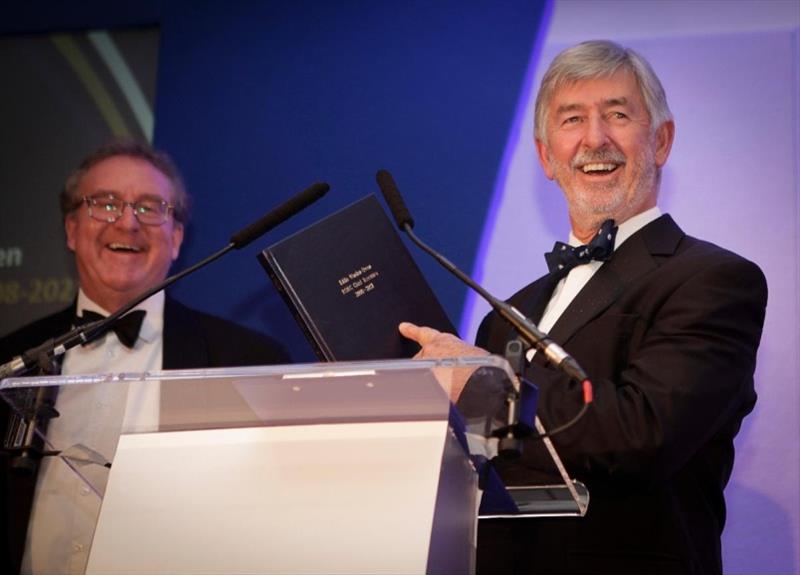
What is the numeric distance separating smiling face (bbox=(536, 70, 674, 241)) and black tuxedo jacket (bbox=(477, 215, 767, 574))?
0.33 meters

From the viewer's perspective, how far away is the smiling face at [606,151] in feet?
9.85

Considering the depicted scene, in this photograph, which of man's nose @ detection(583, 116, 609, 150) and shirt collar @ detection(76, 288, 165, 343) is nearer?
man's nose @ detection(583, 116, 609, 150)

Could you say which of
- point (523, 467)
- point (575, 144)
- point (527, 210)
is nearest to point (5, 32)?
point (527, 210)

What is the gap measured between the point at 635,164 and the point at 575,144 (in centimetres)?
16

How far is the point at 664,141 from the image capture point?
313 cm

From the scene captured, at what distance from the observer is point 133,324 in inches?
143

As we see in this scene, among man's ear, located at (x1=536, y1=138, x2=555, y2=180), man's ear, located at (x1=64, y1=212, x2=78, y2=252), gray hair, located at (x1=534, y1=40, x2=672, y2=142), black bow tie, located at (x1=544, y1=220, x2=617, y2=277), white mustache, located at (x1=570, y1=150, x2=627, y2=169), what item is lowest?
black bow tie, located at (x1=544, y1=220, x2=617, y2=277)

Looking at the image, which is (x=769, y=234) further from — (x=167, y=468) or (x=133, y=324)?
(x=167, y=468)

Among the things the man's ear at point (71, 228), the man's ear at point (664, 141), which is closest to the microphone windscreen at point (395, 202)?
the man's ear at point (664, 141)

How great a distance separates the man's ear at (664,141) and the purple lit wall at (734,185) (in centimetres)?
39

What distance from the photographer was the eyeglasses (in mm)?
3746

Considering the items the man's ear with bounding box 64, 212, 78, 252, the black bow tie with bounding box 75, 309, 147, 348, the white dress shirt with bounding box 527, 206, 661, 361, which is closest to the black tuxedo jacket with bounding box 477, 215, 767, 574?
the white dress shirt with bounding box 527, 206, 661, 361

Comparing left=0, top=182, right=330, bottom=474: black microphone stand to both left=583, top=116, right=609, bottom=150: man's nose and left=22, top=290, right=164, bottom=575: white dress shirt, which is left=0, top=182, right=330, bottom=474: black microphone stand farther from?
left=583, top=116, right=609, bottom=150: man's nose

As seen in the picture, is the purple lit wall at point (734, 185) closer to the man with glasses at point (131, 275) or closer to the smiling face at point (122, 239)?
the man with glasses at point (131, 275)
